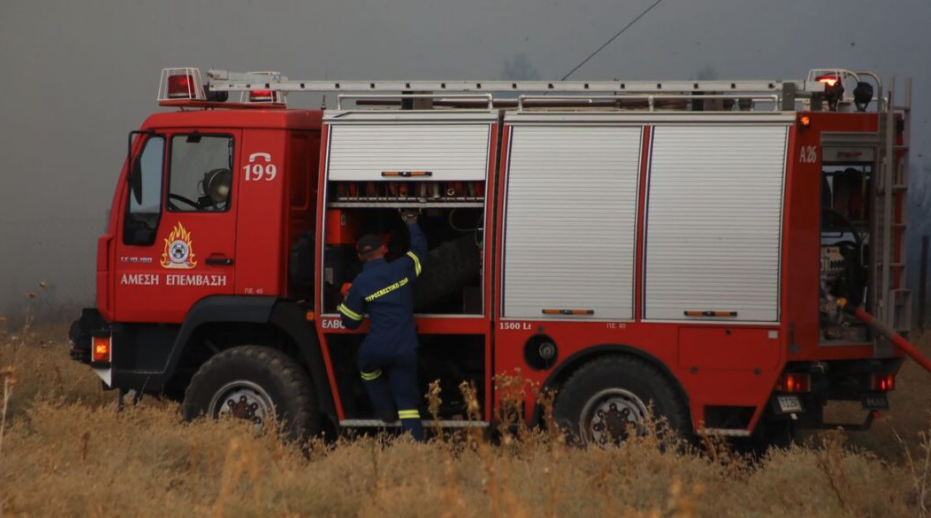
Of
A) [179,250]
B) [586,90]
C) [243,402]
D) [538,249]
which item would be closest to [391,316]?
[538,249]

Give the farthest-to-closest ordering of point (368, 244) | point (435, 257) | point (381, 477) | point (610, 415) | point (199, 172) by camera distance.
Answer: point (199, 172) → point (435, 257) → point (368, 244) → point (610, 415) → point (381, 477)

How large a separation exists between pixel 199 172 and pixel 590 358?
3198 millimetres

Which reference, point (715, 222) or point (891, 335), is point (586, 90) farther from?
point (891, 335)

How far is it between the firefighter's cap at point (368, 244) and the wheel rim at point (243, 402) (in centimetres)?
126

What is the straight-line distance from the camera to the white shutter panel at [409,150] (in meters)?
10.3

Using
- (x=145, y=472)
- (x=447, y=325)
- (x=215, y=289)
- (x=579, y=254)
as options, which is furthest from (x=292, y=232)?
(x=145, y=472)

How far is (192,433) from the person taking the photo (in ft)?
31.0

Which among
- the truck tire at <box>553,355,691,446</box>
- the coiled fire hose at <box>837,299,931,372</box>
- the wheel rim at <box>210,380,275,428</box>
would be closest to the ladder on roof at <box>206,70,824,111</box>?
the coiled fire hose at <box>837,299,931,372</box>

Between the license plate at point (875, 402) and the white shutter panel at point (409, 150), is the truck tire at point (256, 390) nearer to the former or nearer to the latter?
the white shutter panel at point (409, 150)

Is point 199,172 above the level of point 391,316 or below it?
above

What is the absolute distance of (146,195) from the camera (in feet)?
36.0

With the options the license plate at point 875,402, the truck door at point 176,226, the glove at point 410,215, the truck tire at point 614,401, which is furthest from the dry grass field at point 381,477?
the glove at point 410,215

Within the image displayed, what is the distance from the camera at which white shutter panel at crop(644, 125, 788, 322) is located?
9.90 m

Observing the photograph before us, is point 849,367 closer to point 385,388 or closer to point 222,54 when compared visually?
point 385,388
